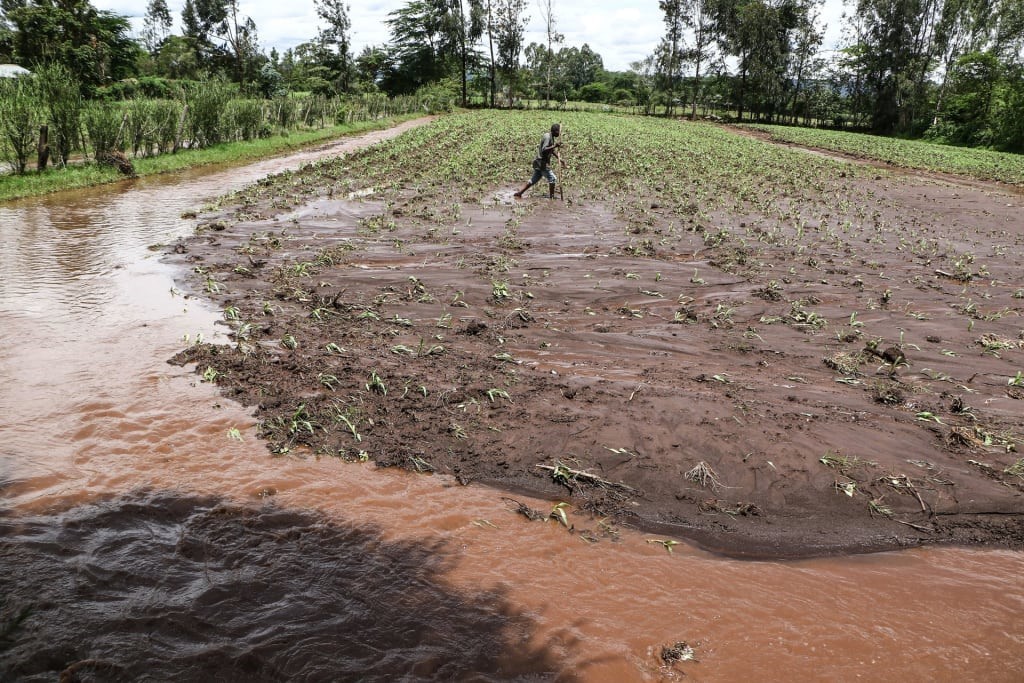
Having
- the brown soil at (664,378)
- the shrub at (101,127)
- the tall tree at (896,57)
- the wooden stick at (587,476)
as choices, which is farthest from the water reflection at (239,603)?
the tall tree at (896,57)

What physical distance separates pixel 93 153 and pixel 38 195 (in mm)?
4558

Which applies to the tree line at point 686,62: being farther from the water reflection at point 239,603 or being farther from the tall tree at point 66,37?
the water reflection at point 239,603

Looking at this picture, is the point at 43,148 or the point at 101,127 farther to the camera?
the point at 101,127

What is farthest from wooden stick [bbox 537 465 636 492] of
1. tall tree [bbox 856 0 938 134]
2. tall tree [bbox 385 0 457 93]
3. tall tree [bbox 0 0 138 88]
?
tall tree [bbox 385 0 457 93]

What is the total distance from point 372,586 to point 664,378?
3.36m

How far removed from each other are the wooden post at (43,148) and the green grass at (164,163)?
0.23 metres

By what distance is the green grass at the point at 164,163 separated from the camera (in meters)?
14.4

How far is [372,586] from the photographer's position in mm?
3281

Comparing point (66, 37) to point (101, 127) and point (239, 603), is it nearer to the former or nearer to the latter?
point (101, 127)

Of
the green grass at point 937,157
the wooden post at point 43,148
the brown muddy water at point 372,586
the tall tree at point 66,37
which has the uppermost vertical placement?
the tall tree at point 66,37

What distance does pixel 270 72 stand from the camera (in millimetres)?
39125

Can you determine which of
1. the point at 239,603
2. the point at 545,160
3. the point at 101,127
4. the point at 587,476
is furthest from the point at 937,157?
the point at 101,127

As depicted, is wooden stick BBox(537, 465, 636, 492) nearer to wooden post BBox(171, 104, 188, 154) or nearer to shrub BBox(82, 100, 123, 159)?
shrub BBox(82, 100, 123, 159)

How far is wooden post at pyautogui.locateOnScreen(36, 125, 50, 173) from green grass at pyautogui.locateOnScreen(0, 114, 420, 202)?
23cm
